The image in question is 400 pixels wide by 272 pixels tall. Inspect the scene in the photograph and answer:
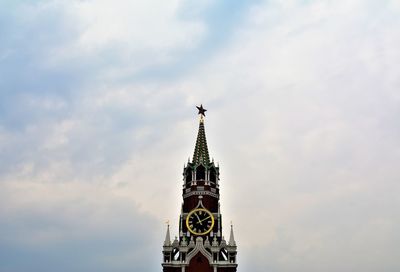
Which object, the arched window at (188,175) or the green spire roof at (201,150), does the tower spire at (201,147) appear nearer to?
the green spire roof at (201,150)

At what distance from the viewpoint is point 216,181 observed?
12025 centimetres

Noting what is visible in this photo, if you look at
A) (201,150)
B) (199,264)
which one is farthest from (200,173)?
(199,264)

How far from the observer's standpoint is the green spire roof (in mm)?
120750

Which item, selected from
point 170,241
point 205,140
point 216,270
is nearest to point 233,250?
point 216,270

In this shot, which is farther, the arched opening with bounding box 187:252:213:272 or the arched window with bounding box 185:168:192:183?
the arched window with bounding box 185:168:192:183

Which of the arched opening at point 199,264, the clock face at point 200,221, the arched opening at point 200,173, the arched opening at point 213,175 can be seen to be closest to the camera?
the arched opening at point 199,264

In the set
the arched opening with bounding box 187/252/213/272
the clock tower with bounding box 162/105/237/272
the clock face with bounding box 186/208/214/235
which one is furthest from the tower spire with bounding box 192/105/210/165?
the arched opening with bounding box 187/252/213/272

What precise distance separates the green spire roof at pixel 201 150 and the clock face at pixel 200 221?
10489 mm

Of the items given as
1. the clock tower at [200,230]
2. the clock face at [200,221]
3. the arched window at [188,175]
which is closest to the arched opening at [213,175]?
the clock tower at [200,230]

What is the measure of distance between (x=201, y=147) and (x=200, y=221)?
57.1 feet

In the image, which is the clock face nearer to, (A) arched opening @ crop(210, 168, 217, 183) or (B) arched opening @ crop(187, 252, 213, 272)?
(B) arched opening @ crop(187, 252, 213, 272)

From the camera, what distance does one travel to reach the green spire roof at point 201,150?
12075cm

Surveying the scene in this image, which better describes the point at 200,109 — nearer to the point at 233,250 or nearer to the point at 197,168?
the point at 197,168

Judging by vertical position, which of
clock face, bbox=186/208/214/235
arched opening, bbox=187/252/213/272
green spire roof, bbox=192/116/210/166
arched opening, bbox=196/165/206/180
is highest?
green spire roof, bbox=192/116/210/166
